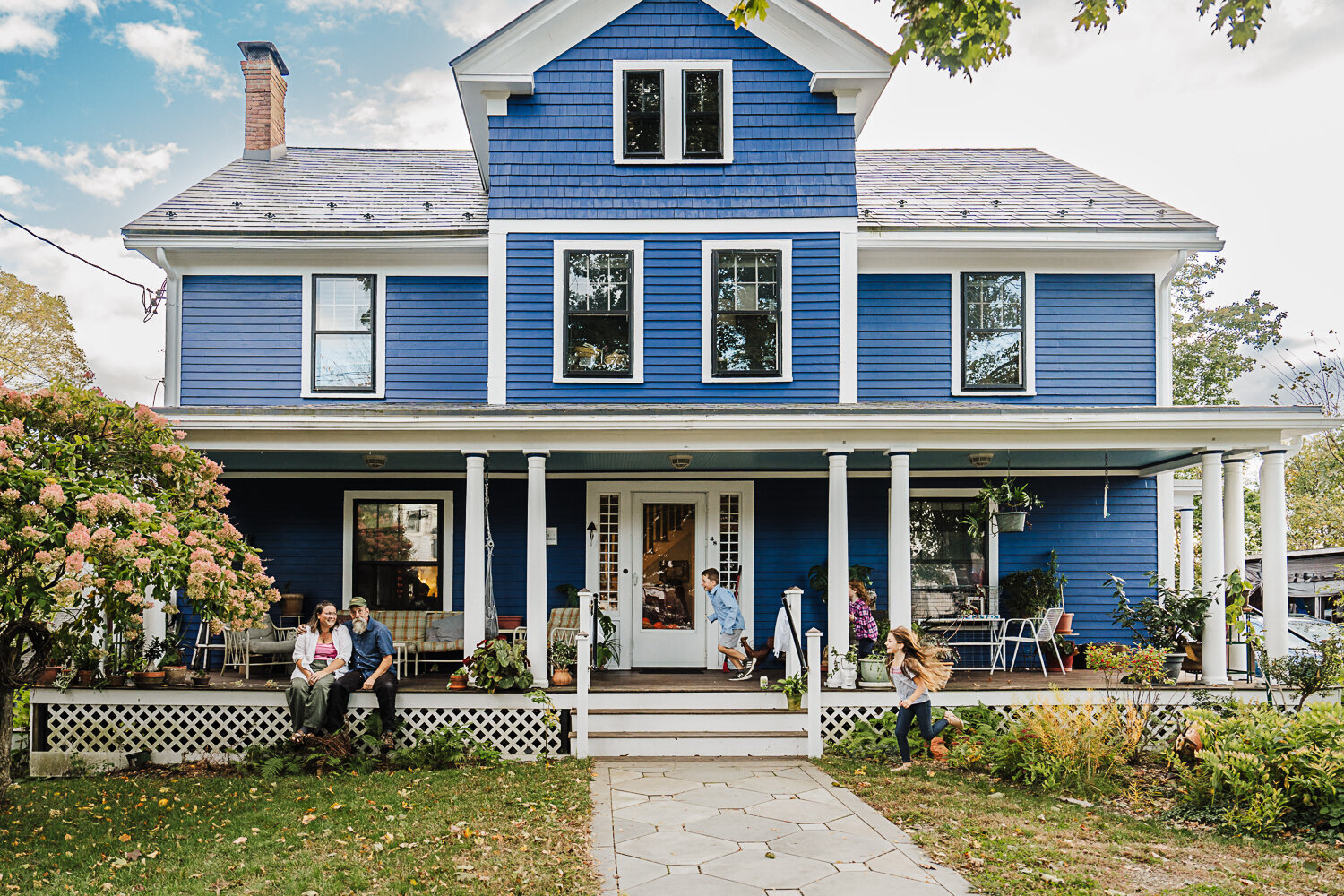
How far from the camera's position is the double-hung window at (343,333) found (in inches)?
441

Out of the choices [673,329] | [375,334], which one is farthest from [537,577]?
[375,334]

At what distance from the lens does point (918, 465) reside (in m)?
11.4

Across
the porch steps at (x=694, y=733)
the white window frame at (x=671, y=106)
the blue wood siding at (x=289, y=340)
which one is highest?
the white window frame at (x=671, y=106)

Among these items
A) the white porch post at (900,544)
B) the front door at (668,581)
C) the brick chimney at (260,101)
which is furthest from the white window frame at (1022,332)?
the brick chimney at (260,101)

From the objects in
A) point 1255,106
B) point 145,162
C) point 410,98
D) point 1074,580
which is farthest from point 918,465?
point 145,162

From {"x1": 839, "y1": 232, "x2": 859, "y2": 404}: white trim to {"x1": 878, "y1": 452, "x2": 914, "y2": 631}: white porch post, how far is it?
1395 mm

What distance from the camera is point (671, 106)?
10695mm

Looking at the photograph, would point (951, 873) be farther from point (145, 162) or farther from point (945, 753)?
point (145, 162)

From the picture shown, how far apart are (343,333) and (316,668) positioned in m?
4.42

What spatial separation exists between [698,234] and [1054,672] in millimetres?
6720

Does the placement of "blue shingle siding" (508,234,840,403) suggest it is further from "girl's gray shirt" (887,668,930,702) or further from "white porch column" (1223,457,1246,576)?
"white porch column" (1223,457,1246,576)

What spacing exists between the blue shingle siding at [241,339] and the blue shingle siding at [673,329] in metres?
2.98

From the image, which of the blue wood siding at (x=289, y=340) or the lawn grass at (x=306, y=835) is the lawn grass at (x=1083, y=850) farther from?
the blue wood siding at (x=289, y=340)

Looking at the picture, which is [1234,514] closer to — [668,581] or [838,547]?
[838,547]
